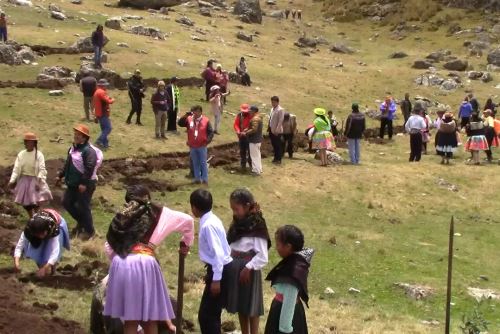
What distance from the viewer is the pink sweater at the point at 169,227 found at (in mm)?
6992

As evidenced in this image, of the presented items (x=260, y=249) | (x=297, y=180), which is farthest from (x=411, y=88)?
(x=260, y=249)

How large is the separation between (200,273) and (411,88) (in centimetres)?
3175

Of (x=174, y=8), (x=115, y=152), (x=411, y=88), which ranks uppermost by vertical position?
(x=174, y=8)

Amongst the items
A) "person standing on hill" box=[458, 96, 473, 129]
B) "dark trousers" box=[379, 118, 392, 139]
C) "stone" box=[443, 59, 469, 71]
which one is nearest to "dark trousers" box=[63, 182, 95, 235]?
"dark trousers" box=[379, 118, 392, 139]

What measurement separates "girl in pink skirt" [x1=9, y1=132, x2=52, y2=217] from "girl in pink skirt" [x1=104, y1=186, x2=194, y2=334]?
630cm

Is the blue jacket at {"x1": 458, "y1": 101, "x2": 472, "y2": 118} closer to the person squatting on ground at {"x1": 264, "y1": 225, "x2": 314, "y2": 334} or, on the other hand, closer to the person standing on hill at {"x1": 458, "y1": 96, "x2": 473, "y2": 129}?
the person standing on hill at {"x1": 458, "y1": 96, "x2": 473, "y2": 129}

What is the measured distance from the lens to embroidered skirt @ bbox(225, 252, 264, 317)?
7.87 metres

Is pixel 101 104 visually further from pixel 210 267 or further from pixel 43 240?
pixel 210 267

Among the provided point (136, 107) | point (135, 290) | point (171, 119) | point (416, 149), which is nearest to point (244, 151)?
point (171, 119)

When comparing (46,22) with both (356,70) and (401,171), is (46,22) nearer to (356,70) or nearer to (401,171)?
(356,70)

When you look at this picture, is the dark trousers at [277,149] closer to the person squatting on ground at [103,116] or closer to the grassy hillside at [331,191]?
the grassy hillside at [331,191]

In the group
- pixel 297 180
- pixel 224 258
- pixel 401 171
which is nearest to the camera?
pixel 224 258

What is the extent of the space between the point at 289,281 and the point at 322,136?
1487 cm

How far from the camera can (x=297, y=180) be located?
19922 mm
